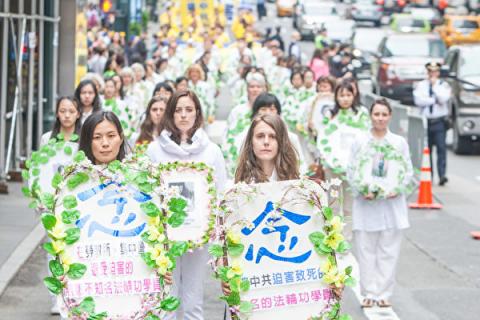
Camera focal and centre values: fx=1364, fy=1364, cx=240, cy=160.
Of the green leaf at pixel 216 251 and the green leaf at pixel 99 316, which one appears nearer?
the green leaf at pixel 216 251

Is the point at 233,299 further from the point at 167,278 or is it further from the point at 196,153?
the point at 196,153

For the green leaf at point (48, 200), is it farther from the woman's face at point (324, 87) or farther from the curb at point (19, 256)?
the woman's face at point (324, 87)

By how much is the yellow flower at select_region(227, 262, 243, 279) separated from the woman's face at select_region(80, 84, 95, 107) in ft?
19.1

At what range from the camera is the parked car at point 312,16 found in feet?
208

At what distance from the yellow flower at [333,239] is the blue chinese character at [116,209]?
101cm

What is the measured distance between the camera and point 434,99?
2008 cm

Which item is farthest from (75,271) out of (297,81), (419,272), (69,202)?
(297,81)

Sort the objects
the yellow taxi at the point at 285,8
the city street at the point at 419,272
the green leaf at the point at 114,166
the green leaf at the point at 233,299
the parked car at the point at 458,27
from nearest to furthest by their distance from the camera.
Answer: the green leaf at the point at 233,299 < the green leaf at the point at 114,166 < the city street at the point at 419,272 < the parked car at the point at 458,27 < the yellow taxi at the point at 285,8

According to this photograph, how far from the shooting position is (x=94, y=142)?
795 cm

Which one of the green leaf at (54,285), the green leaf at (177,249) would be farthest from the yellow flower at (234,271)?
the green leaf at (54,285)

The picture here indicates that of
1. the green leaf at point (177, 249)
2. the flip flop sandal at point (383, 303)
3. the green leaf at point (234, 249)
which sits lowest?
the flip flop sandal at point (383, 303)

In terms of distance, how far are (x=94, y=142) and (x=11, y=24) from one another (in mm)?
10753

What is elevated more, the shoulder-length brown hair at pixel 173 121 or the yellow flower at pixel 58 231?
the shoulder-length brown hair at pixel 173 121

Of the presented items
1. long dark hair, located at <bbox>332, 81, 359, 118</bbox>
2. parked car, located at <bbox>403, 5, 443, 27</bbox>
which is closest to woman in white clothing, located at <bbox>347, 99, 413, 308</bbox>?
long dark hair, located at <bbox>332, 81, 359, 118</bbox>
